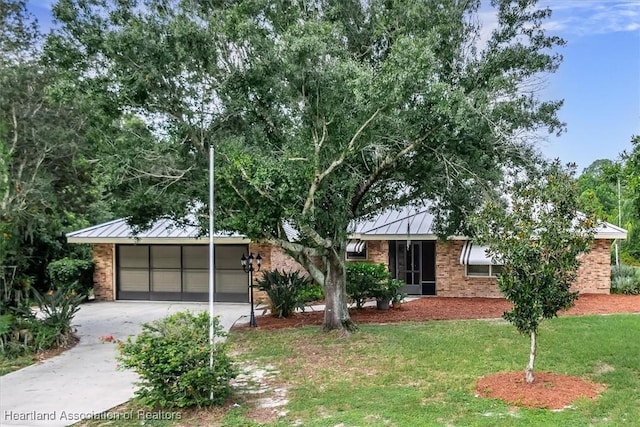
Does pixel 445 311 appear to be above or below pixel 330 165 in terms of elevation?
below

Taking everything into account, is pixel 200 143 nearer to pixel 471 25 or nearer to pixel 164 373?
pixel 164 373

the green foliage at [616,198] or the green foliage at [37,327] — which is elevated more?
the green foliage at [616,198]

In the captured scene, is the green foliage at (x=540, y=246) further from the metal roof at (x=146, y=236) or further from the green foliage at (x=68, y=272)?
the green foliage at (x=68, y=272)

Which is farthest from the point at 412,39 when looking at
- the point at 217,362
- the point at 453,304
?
the point at 453,304

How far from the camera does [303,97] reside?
9062 millimetres

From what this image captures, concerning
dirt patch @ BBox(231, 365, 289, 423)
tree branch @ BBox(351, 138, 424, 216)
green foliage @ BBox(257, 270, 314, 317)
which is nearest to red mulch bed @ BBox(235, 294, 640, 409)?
green foliage @ BBox(257, 270, 314, 317)

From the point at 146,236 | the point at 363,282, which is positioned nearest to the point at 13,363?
the point at 363,282

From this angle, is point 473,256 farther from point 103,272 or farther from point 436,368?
point 103,272

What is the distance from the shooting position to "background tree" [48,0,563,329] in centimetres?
889

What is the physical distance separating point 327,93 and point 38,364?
292 inches

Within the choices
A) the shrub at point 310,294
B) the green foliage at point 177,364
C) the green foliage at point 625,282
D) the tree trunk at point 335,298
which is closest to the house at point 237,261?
the green foliage at point 625,282

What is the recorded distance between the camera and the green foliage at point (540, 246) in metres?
6.96

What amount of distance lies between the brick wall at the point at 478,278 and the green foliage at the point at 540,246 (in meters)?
11.2

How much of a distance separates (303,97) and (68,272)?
1440cm
